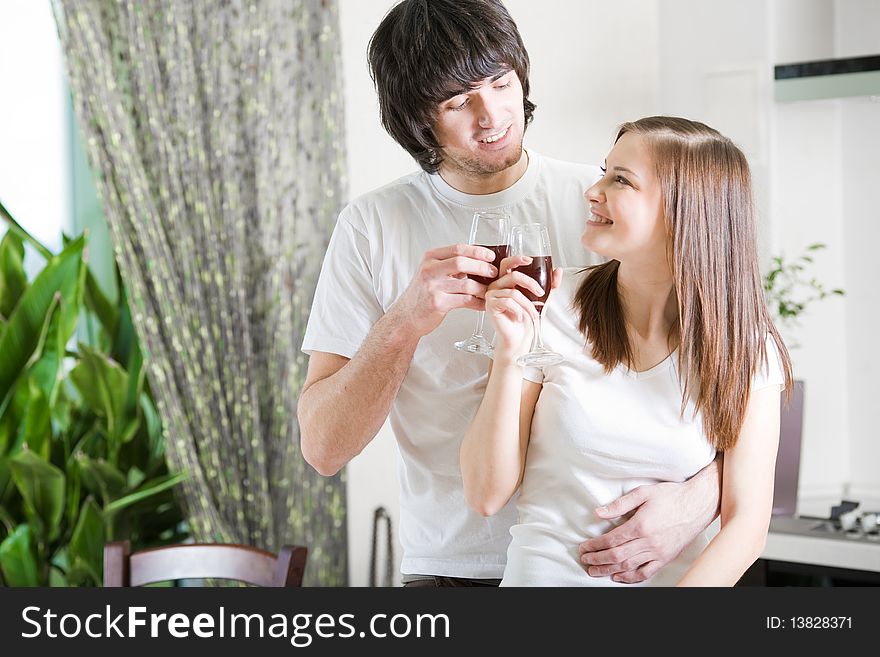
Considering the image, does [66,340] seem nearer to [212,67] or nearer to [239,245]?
[239,245]

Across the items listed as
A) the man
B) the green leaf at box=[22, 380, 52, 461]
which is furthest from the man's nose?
the green leaf at box=[22, 380, 52, 461]

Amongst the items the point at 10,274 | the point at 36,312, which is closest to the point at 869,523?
the point at 36,312

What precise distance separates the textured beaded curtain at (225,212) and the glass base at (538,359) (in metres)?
1.84

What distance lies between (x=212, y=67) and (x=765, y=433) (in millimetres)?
2161

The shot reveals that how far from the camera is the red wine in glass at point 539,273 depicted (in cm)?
140

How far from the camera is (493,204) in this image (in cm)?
Result: 177

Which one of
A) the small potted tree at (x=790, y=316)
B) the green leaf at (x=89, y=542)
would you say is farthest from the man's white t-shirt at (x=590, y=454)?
the green leaf at (x=89, y=542)

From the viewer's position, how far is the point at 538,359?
56.2 inches

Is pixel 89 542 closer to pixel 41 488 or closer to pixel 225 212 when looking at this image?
pixel 41 488

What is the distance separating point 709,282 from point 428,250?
1.42 ft

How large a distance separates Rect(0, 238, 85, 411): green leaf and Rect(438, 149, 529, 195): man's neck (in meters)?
1.67

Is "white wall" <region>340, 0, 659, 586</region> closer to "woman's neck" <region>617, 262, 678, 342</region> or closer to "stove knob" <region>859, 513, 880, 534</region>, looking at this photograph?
"stove knob" <region>859, 513, 880, 534</region>
